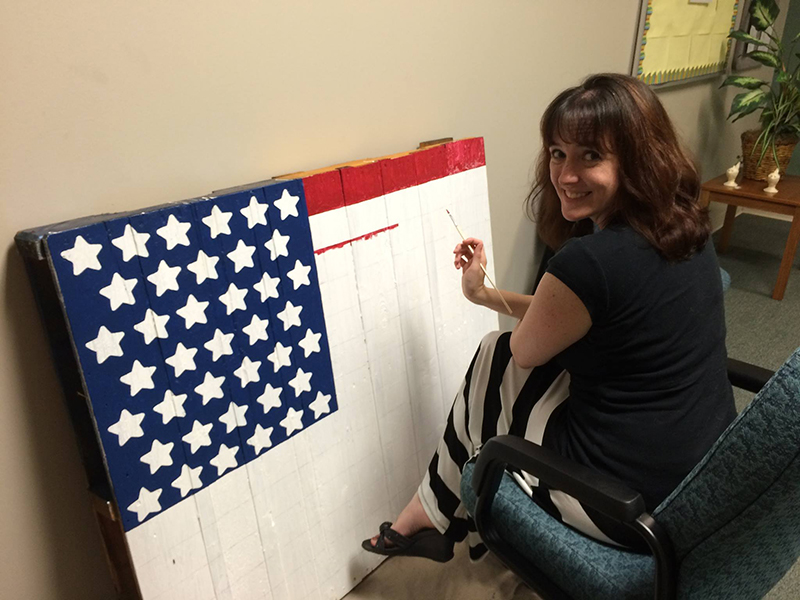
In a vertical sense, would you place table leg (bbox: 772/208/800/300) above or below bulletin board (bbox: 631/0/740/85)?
below

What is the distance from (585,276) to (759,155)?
8.97ft

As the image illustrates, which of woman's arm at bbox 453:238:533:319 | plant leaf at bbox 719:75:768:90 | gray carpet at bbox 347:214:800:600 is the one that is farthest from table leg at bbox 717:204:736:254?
woman's arm at bbox 453:238:533:319

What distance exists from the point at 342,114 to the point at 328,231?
29 centimetres

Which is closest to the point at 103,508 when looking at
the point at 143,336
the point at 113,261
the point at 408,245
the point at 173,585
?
the point at 173,585

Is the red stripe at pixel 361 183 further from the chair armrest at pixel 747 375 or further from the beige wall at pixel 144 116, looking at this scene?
the chair armrest at pixel 747 375

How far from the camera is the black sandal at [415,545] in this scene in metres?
1.35

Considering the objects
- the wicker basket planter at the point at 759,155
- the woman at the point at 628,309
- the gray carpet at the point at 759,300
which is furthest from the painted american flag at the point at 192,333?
the wicker basket planter at the point at 759,155

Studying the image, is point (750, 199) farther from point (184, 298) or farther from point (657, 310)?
point (184, 298)

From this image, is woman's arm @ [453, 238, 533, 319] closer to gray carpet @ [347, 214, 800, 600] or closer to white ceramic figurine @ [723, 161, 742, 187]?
gray carpet @ [347, 214, 800, 600]

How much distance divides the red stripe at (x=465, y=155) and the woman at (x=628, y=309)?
40 cm

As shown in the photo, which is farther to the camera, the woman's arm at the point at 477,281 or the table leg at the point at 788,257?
the table leg at the point at 788,257

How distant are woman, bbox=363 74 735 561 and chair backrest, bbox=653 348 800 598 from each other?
0.16m

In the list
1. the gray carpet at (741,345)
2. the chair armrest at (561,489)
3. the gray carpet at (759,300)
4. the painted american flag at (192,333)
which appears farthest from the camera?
the gray carpet at (759,300)

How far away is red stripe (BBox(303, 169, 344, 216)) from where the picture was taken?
1140 mm
